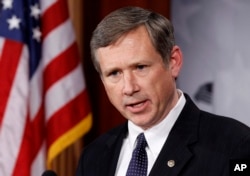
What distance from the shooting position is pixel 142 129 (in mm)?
1536

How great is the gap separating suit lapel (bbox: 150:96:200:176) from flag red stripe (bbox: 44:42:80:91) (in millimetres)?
968

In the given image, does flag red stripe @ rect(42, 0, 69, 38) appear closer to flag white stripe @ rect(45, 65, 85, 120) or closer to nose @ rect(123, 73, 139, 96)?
flag white stripe @ rect(45, 65, 85, 120)

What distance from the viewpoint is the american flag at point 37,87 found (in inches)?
90.8

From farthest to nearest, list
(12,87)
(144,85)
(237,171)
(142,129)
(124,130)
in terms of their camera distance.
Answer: (12,87) → (124,130) → (142,129) → (144,85) → (237,171)

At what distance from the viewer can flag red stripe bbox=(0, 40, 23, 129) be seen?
2.30m

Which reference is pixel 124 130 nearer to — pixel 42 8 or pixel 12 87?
pixel 12 87

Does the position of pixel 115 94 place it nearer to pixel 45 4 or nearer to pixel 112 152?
pixel 112 152

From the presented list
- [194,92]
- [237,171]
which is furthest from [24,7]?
[237,171]

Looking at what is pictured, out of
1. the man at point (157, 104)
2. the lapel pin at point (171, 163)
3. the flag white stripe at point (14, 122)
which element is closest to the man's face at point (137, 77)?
the man at point (157, 104)

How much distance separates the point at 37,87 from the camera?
2.39 meters

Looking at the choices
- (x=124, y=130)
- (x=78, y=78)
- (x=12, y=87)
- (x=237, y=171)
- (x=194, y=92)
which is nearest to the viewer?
(x=237, y=171)

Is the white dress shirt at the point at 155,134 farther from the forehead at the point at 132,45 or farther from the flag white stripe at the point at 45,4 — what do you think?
the flag white stripe at the point at 45,4

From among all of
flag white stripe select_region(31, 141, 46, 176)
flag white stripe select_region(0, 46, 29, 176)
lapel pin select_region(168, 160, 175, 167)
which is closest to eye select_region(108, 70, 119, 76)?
lapel pin select_region(168, 160, 175, 167)

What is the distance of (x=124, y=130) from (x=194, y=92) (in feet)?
3.37
